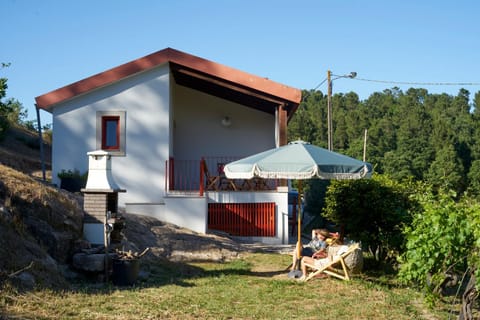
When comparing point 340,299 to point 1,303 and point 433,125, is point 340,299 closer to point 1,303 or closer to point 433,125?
point 1,303

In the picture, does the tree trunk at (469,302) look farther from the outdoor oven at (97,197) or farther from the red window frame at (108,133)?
the red window frame at (108,133)

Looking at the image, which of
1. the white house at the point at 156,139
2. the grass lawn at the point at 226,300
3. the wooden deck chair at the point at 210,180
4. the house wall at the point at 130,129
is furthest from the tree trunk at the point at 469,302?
the house wall at the point at 130,129

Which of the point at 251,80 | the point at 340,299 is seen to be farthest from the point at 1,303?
the point at 251,80

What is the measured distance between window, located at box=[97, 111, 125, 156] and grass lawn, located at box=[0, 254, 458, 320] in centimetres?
649

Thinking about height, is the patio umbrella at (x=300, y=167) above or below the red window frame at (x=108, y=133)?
below

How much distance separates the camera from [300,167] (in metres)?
8.56

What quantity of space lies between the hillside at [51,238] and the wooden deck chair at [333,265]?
10.7 feet

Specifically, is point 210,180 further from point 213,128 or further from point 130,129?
point 213,128

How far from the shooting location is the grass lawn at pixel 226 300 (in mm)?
6098

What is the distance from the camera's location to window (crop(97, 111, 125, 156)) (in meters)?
15.0

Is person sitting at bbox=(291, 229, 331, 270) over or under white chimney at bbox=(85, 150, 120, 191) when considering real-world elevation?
under

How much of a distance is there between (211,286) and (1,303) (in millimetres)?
3111

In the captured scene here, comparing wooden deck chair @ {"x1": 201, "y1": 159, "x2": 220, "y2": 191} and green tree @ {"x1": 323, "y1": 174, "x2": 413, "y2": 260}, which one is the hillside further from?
green tree @ {"x1": 323, "y1": 174, "x2": 413, "y2": 260}

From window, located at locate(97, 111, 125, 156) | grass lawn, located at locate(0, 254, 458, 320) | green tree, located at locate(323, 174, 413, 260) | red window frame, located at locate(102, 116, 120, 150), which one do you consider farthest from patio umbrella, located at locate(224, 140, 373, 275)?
red window frame, located at locate(102, 116, 120, 150)
